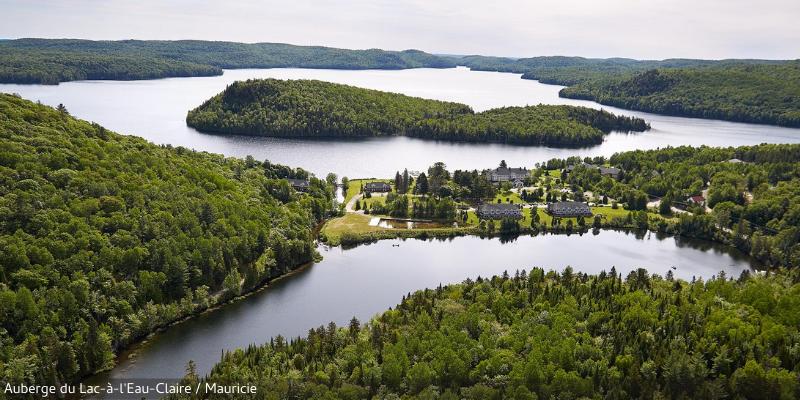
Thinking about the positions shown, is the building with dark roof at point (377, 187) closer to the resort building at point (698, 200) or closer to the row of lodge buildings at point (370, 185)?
the row of lodge buildings at point (370, 185)

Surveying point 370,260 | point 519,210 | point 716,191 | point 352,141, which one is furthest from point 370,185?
point 716,191

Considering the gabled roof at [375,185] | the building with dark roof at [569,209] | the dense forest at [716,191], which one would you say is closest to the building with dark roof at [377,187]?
the gabled roof at [375,185]

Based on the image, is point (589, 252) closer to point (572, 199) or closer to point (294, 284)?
point (572, 199)

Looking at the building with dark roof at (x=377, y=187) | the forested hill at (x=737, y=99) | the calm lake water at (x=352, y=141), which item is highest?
the forested hill at (x=737, y=99)

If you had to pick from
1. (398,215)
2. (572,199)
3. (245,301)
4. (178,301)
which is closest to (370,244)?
(398,215)

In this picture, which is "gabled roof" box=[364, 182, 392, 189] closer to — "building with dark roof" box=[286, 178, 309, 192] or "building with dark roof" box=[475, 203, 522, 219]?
"building with dark roof" box=[286, 178, 309, 192]
